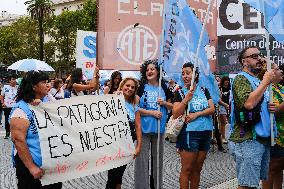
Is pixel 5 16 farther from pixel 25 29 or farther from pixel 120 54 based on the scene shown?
pixel 120 54

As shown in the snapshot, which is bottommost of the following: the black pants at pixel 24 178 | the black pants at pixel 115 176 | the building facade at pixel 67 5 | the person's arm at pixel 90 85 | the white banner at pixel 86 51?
the black pants at pixel 115 176

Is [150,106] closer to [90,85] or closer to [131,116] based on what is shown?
[131,116]

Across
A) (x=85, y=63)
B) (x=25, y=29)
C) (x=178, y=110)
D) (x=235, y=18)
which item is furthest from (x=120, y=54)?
(x=25, y=29)

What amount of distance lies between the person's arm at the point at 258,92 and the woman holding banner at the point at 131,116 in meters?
1.51

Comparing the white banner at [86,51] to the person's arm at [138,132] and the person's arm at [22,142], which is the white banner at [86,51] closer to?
the person's arm at [138,132]

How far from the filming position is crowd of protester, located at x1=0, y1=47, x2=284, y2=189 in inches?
161

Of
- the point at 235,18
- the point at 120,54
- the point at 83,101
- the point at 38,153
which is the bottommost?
the point at 38,153

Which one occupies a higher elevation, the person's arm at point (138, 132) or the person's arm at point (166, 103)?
the person's arm at point (166, 103)

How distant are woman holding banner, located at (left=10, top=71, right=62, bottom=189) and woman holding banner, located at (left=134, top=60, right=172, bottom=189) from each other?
1.62 m

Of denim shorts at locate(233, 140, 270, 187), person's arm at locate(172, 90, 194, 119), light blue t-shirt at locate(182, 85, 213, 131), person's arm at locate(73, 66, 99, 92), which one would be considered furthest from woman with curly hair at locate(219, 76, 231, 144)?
denim shorts at locate(233, 140, 270, 187)

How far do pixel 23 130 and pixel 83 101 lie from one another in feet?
2.95

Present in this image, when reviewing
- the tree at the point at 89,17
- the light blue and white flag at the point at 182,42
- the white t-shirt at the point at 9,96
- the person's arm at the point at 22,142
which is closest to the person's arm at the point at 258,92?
the light blue and white flag at the point at 182,42

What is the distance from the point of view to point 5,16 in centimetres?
14600

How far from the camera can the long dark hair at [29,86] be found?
412 centimetres
